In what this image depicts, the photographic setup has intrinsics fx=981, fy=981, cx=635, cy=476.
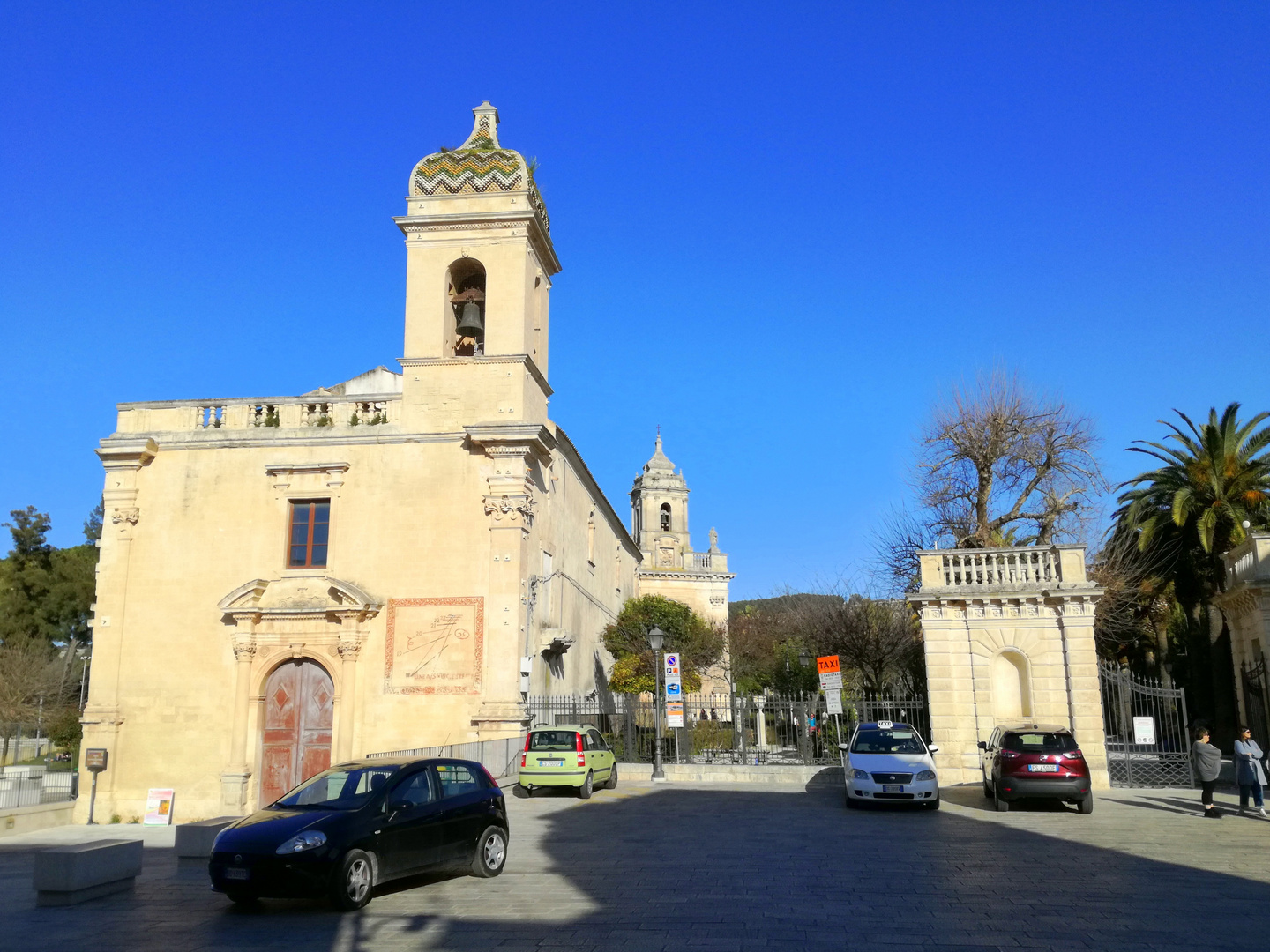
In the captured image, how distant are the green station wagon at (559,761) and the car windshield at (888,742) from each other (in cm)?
538

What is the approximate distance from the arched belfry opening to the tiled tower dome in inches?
77.9

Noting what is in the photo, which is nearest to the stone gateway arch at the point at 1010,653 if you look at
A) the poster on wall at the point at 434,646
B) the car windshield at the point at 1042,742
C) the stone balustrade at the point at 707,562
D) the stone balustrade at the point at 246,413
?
the car windshield at the point at 1042,742

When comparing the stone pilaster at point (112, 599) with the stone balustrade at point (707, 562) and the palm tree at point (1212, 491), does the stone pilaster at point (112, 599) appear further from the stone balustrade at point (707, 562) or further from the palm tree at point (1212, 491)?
the stone balustrade at point (707, 562)

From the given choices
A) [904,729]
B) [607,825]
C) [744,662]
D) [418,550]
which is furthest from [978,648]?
[744,662]

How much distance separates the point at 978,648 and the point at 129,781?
20.5 metres

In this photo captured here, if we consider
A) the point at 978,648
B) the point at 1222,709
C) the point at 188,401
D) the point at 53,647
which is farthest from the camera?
the point at 53,647

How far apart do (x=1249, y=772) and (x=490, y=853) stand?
13.3 metres

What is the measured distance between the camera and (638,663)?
42.8 m

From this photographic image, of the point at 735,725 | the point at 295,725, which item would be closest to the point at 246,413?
the point at 295,725

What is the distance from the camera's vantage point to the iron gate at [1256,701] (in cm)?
2323

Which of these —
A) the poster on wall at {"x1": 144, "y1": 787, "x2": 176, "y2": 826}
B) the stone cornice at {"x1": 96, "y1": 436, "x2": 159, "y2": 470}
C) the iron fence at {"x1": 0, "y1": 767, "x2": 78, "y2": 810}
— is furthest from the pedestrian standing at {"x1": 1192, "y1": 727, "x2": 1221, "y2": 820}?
the stone cornice at {"x1": 96, "y1": 436, "x2": 159, "y2": 470}

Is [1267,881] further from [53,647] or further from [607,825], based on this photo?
[53,647]

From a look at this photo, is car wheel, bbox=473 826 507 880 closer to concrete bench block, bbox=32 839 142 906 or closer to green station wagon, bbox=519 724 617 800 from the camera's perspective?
concrete bench block, bbox=32 839 142 906

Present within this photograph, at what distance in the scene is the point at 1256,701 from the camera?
24203 mm
